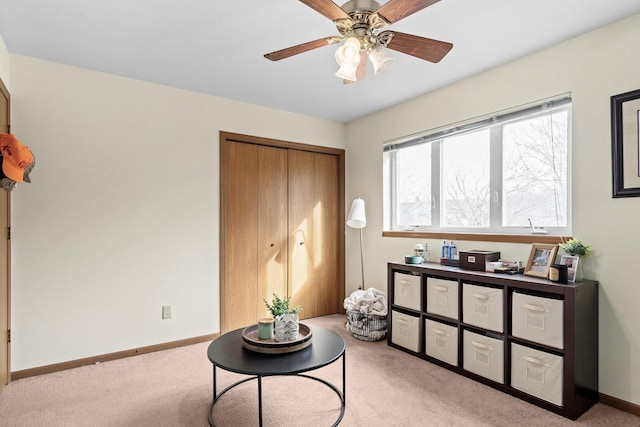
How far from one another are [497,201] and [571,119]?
0.78 metres

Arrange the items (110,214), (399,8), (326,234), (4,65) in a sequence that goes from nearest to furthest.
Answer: (399,8)
(4,65)
(110,214)
(326,234)

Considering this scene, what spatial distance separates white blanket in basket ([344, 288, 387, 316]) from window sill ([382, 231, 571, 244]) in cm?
66

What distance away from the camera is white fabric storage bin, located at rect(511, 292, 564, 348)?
85.3 inches

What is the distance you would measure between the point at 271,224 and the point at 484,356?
2.38 meters

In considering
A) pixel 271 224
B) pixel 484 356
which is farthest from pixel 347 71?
pixel 271 224

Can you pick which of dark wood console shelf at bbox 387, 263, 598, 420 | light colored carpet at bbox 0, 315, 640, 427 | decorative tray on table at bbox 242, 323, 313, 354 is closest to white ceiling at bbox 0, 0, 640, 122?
dark wood console shelf at bbox 387, 263, 598, 420

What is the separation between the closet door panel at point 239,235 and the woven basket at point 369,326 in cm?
110

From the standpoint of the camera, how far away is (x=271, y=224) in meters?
3.94

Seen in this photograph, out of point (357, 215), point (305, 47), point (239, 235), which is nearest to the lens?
point (305, 47)

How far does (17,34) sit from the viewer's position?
2.38 m

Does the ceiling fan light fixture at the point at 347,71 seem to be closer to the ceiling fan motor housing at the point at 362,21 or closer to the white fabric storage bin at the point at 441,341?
the ceiling fan motor housing at the point at 362,21

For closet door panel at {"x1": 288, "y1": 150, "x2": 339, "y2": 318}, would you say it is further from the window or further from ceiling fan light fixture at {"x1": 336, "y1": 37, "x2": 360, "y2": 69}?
ceiling fan light fixture at {"x1": 336, "y1": 37, "x2": 360, "y2": 69}

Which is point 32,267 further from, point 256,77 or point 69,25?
point 256,77

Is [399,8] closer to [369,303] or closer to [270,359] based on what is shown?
[270,359]
